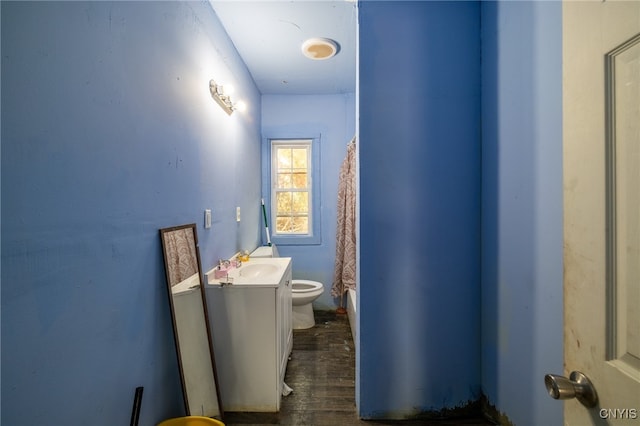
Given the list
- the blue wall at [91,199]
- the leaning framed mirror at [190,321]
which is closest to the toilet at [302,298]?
the leaning framed mirror at [190,321]

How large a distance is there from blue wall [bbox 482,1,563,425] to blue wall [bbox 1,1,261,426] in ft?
5.03

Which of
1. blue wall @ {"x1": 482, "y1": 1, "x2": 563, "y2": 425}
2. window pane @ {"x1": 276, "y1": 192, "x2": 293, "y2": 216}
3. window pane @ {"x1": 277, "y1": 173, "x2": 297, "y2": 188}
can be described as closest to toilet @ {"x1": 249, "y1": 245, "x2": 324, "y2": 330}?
window pane @ {"x1": 276, "y1": 192, "x2": 293, "y2": 216}

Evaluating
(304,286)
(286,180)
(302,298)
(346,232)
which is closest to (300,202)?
(286,180)

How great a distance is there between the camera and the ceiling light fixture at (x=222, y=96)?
173 centimetres

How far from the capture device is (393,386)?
148cm

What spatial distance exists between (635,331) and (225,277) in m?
1.65

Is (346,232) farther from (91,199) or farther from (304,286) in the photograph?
(91,199)

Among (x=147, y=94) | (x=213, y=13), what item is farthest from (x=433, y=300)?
(x=213, y=13)

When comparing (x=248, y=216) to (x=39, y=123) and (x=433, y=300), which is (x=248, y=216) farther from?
(x=39, y=123)

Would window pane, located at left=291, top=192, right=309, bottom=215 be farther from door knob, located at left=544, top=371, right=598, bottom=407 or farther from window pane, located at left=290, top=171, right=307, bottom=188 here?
door knob, located at left=544, top=371, right=598, bottom=407

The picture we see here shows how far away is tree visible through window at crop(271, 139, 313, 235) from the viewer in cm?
332

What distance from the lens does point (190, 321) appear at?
53.9 inches

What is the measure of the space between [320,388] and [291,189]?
2131 mm

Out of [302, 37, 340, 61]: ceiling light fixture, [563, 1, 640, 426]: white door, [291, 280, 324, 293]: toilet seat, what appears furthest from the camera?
[291, 280, 324, 293]: toilet seat
